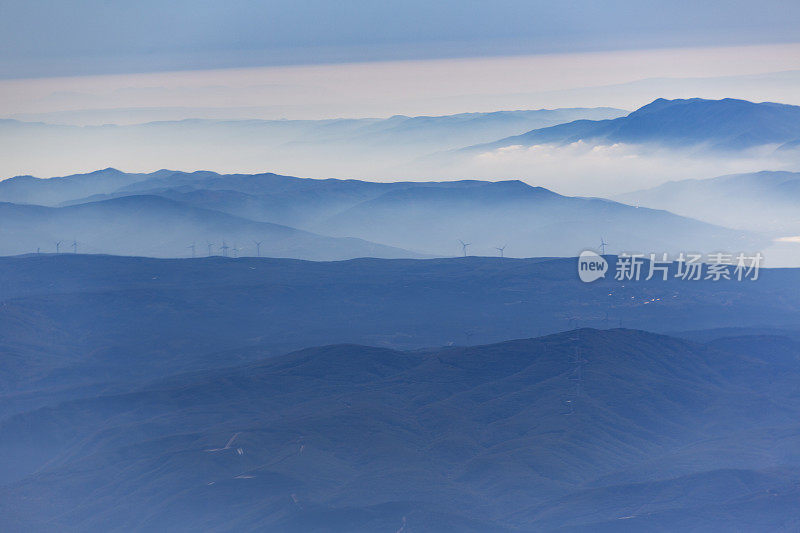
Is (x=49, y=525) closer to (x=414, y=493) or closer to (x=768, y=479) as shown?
(x=414, y=493)

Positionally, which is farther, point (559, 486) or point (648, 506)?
point (559, 486)

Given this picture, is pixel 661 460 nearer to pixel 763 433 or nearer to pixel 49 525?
pixel 763 433

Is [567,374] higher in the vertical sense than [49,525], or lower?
higher

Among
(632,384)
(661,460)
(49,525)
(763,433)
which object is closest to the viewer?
(49,525)

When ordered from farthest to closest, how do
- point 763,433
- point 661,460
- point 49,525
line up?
point 763,433 → point 661,460 → point 49,525

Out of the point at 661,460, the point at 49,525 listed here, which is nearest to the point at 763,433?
the point at 661,460

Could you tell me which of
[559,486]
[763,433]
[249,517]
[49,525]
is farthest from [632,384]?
[49,525]
